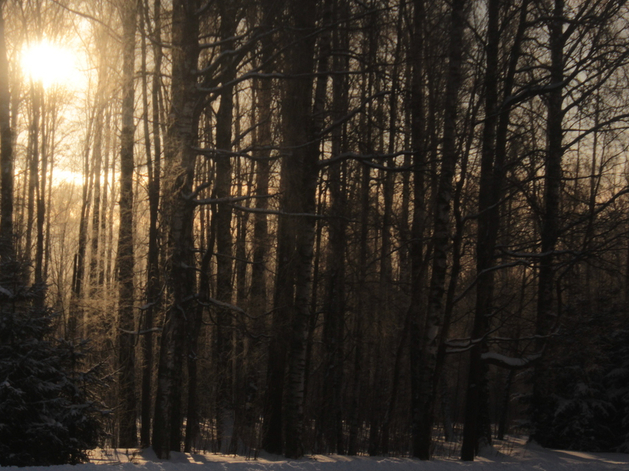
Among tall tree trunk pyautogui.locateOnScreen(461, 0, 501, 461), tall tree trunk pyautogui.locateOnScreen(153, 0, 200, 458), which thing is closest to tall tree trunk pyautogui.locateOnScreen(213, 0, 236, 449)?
tall tree trunk pyautogui.locateOnScreen(153, 0, 200, 458)

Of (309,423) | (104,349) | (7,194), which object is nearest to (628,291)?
(309,423)

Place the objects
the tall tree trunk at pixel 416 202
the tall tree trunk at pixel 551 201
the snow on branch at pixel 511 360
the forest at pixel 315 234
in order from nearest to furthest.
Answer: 1. the forest at pixel 315 234
2. the snow on branch at pixel 511 360
3. the tall tree trunk at pixel 416 202
4. the tall tree trunk at pixel 551 201

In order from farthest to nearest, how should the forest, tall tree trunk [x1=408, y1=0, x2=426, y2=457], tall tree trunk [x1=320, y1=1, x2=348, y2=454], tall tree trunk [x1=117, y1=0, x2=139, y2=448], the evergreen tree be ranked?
tall tree trunk [x1=117, y1=0, x2=139, y2=448], tall tree trunk [x1=320, y1=1, x2=348, y2=454], tall tree trunk [x1=408, y1=0, x2=426, y2=457], the forest, the evergreen tree

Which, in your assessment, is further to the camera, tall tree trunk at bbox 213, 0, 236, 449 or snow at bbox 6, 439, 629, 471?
tall tree trunk at bbox 213, 0, 236, 449

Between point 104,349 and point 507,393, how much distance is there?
1568cm

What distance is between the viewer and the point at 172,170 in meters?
7.74

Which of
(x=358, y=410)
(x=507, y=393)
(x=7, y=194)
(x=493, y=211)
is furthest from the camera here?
(x=507, y=393)

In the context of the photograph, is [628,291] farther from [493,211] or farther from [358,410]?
[493,211]

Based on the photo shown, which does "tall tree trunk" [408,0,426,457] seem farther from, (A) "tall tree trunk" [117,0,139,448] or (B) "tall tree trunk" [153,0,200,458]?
(A) "tall tree trunk" [117,0,139,448]

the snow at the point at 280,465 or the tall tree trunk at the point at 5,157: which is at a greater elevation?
the tall tree trunk at the point at 5,157

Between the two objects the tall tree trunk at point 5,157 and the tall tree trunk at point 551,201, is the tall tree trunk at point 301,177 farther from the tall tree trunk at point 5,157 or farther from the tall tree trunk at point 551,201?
the tall tree trunk at point 5,157

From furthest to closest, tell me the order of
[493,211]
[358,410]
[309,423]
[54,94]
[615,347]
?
1. [54,94]
2. [615,347]
3. [358,410]
4. [309,423]
5. [493,211]

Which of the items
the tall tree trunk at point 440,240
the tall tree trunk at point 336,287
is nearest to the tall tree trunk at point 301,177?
the tall tree trunk at point 336,287

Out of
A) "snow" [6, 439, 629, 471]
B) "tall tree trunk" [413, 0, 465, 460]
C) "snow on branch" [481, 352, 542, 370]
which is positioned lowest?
"snow" [6, 439, 629, 471]
